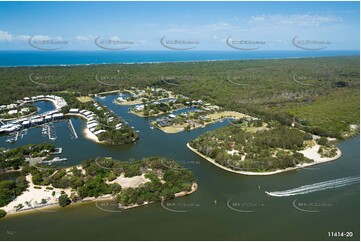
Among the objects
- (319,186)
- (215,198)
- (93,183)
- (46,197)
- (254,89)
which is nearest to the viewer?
(46,197)

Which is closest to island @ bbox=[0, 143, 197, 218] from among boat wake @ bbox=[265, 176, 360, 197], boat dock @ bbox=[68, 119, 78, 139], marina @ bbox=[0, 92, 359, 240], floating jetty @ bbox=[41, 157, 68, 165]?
marina @ bbox=[0, 92, 359, 240]

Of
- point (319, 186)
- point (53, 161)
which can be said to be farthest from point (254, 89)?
point (53, 161)

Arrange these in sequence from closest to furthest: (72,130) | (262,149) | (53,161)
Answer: (53,161) < (262,149) < (72,130)

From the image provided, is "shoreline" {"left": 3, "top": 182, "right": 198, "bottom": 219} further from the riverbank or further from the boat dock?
the riverbank

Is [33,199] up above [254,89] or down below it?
below

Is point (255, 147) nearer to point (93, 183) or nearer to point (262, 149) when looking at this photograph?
point (262, 149)

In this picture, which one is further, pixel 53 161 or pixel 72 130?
pixel 72 130

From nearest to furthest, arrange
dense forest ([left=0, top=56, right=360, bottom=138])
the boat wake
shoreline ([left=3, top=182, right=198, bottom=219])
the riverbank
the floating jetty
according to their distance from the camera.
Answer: shoreline ([left=3, top=182, right=198, bottom=219])
the boat wake
the floating jetty
the riverbank
dense forest ([left=0, top=56, right=360, bottom=138])

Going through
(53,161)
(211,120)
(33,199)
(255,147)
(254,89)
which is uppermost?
(254,89)

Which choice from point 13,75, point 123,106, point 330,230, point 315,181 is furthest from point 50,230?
point 13,75
